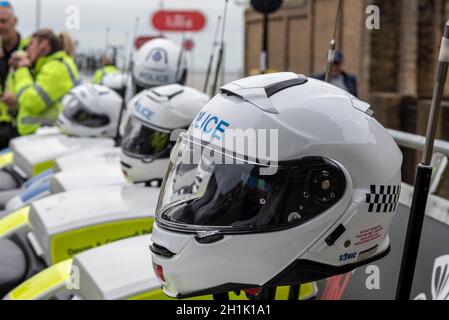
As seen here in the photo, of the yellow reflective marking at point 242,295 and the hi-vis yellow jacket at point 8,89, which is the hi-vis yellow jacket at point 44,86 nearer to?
the hi-vis yellow jacket at point 8,89

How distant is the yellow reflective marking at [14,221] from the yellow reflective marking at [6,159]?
2.64 m

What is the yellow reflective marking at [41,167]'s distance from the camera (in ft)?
21.1

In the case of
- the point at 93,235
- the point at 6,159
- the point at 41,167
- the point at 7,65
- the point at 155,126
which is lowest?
the point at 6,159

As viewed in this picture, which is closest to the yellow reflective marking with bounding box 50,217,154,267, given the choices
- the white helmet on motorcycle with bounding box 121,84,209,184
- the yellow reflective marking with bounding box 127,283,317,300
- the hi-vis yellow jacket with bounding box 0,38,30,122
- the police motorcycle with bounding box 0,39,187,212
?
the white helmet on motorcycle with bounding box 121,84,209,184

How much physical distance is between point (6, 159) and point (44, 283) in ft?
13.4

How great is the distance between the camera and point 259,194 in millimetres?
2031

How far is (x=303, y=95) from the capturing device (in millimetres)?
2074

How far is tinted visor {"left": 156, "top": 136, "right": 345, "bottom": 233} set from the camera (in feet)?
6.59

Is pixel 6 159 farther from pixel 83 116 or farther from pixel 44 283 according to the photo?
pixel 44 283

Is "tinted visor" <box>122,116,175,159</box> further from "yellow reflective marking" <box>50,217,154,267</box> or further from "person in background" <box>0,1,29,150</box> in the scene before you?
"person in background" <box>0,1,29,150</box>

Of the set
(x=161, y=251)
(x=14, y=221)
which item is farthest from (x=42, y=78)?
(x=161, y=251)

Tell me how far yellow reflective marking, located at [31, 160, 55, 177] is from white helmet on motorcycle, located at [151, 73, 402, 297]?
448 centimetres

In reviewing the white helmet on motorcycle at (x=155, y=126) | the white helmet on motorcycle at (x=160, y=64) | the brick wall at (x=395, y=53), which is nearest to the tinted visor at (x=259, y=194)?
the white helmet on motorcycle at (x=155, y=126)

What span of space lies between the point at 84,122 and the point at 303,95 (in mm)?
4682
